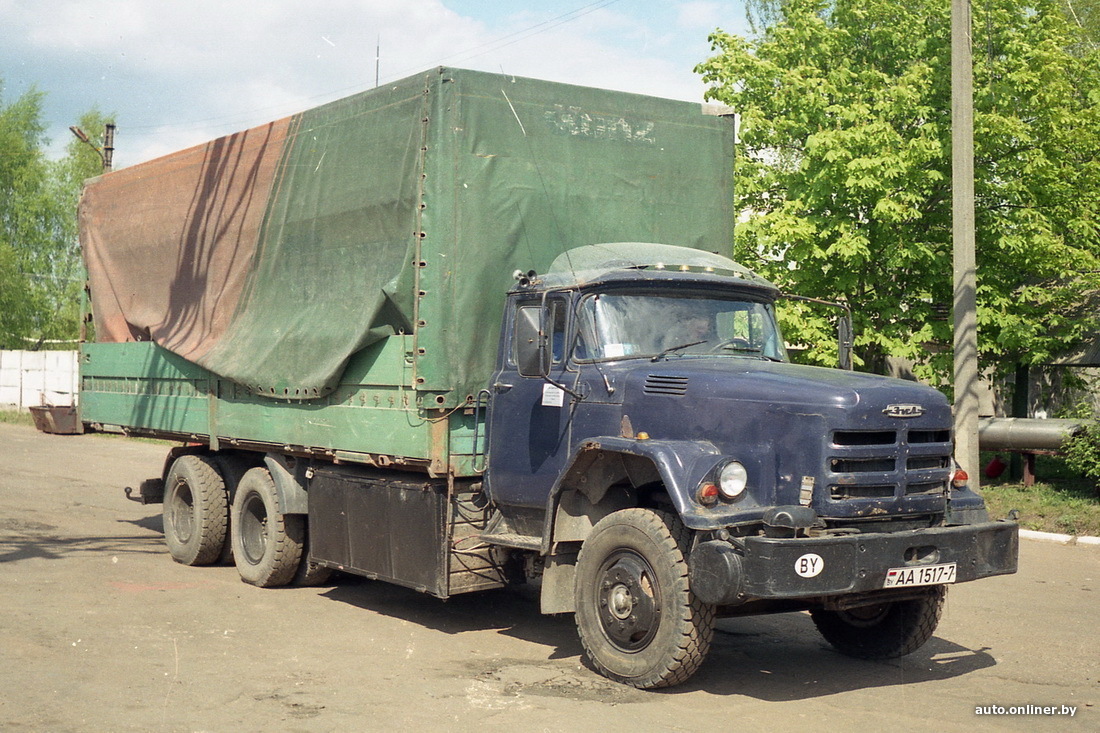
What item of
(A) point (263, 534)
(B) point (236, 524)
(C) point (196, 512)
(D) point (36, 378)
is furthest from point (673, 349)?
(D) point (36, 378)

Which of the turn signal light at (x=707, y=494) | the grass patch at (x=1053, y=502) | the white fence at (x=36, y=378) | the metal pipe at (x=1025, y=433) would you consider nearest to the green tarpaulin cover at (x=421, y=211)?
the turn signal light at (x=707, y=494)

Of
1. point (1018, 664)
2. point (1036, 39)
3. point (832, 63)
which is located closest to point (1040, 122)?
point (1036, 39)

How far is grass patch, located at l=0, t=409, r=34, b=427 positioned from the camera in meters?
35.2

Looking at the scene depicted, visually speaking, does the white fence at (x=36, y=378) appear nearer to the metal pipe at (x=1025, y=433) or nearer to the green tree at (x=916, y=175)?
the green tree at (x=916, y=175)

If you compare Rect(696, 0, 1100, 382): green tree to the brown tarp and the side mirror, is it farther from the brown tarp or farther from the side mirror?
the side mirror

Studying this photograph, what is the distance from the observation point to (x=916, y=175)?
1688 centimetres

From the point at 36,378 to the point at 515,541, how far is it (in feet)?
113

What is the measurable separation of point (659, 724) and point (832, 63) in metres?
14.7

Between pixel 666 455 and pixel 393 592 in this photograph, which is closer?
pixel 666 455

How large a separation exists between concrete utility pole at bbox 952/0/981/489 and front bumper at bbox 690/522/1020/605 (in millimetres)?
7897

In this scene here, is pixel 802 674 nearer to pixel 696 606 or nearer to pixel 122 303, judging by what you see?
pixel 696 606

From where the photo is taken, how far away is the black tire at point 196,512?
11.5 m

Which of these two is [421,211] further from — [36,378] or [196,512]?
[36,378]

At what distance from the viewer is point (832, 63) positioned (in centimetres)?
1859
